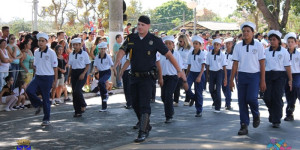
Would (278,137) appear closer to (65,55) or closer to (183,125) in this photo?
(183,125)

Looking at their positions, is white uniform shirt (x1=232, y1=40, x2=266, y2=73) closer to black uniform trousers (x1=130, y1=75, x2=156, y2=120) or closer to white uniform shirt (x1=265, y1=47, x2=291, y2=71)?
white uniform shirt (x1=265, y1=47, x2=291, y2=71)

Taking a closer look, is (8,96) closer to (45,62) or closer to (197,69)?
(45,62)

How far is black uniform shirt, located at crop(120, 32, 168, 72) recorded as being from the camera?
8.22 meters

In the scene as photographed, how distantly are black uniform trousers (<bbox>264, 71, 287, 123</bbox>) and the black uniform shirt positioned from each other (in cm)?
290

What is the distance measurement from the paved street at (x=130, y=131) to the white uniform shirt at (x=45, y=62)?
1.18 m

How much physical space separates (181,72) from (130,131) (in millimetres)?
1815

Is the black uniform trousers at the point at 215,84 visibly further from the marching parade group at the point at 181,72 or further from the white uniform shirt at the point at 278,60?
the white uniform shirt at the point at 278,60

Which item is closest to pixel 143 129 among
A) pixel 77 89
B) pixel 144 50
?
pixel 144 50

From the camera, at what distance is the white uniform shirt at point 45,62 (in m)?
10.6

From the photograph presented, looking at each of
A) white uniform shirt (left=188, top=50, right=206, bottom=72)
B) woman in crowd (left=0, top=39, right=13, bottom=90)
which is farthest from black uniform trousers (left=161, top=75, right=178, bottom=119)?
woman in crowd (left=0, top=39, right=13, bottom=90)

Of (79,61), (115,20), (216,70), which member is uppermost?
(115,20)

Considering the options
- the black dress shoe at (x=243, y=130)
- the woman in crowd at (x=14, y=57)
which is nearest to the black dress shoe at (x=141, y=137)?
the black dress shoe at (x=243, y=130)

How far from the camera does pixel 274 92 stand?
32.7 feet

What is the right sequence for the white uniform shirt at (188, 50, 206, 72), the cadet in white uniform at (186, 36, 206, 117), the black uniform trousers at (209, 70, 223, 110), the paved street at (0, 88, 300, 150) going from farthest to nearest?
the black uniform trousers at (209, 70, 223, 110), the white uniform shirt at (188, 50, 206, 72), the cadet in white uniform at (186, 36, 206, 117), the paved street at (0, 88, 300, 150)
